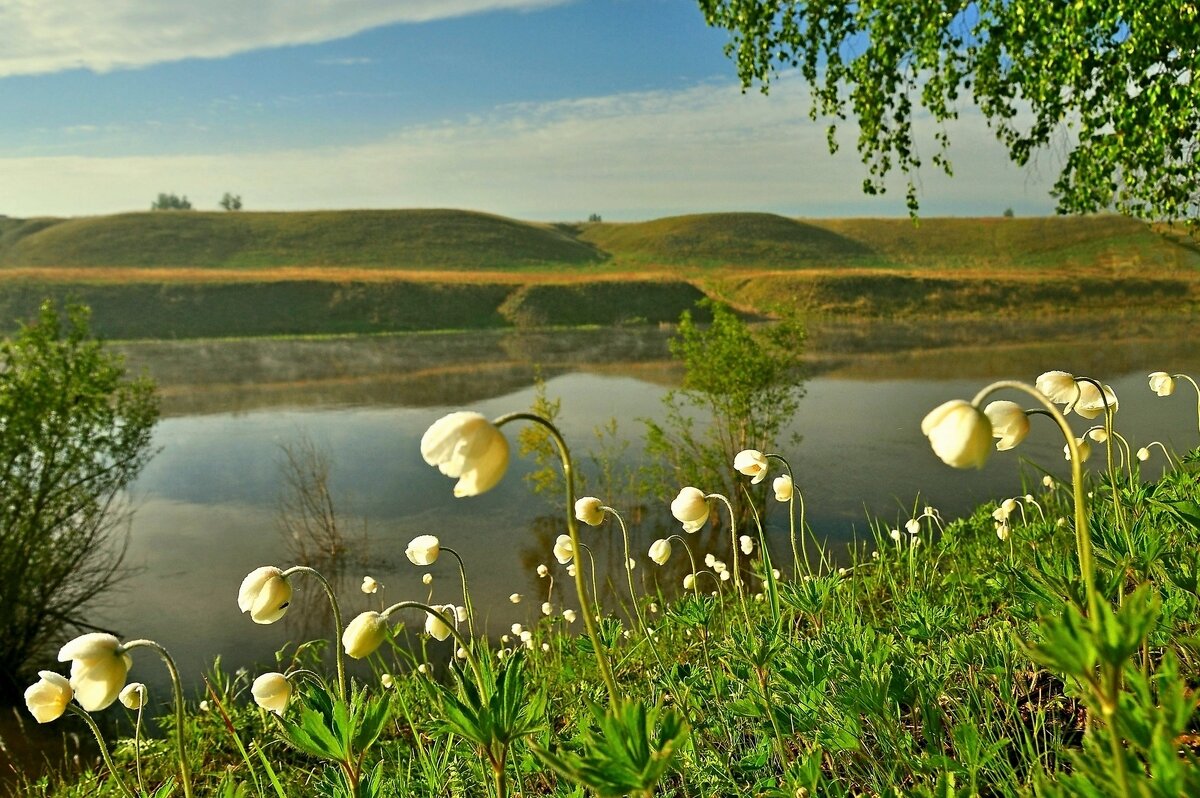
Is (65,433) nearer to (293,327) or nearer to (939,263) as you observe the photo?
(293,327)

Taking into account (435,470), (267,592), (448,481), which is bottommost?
(448,481)

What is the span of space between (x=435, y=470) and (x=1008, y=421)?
13116mm

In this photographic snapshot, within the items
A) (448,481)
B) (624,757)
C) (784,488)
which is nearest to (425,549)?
(784,488)

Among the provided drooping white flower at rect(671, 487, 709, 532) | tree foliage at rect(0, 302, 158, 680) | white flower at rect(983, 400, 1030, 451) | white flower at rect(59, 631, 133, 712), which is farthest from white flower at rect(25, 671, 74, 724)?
tree foliage at rect(0, 302, 158, 680)

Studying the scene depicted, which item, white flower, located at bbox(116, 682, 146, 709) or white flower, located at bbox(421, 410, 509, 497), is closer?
white flower, located at bbox(421, 410, 509, 497)

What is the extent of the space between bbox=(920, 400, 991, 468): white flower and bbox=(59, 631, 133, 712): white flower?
1.51 metres

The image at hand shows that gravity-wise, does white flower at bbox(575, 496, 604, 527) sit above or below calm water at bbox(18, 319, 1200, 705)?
above

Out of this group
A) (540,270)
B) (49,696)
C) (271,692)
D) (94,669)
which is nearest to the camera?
(94,669)

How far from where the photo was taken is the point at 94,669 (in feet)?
5.28

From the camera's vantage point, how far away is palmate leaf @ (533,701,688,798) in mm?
1112

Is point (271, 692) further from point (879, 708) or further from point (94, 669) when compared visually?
point (879, 708)

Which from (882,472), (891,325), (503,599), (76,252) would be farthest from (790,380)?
(76,252)

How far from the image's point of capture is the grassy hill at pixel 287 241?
2569 inches

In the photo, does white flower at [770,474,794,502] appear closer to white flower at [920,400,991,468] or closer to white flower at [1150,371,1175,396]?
white flower at [1150,371,1175,396]
